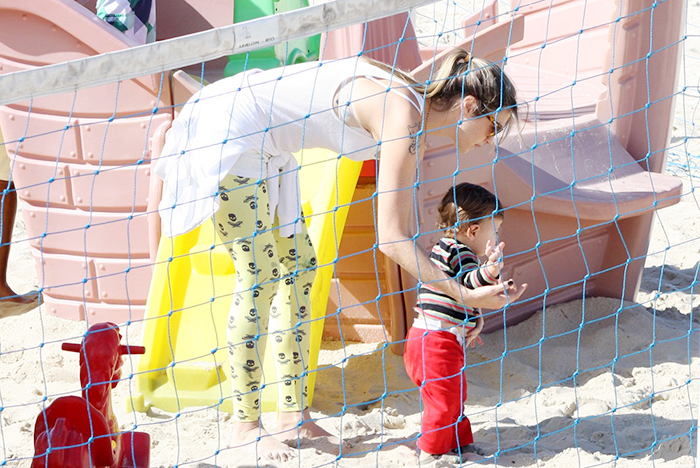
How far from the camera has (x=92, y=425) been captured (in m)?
1.81

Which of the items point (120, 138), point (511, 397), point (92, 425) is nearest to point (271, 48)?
point (120, 138)

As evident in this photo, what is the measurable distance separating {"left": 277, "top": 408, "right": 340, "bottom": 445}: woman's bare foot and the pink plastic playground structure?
618 mm

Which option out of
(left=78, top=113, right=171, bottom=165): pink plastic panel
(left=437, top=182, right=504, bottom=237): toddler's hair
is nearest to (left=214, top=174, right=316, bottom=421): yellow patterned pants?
(left=437, top=182, right=504, bottom=237): toddler's hair

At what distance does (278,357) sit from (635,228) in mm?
1647

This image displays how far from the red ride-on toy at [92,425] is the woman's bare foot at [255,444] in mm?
317

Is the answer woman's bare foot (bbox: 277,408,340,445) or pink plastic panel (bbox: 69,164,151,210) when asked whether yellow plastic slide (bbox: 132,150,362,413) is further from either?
pink plastic panel (bbox: 69,164,151,210)

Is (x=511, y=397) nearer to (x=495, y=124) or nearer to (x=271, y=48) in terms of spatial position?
(x=495, y=124)

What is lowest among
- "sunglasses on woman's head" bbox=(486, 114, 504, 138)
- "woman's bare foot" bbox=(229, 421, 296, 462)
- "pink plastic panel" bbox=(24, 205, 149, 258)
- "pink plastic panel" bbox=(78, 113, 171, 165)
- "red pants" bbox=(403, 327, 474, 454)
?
"woman's bare foot" bbox=(229, 421, 296, 462)

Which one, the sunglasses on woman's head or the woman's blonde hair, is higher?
the woman's blonde hair

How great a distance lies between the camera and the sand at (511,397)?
7.41 feet

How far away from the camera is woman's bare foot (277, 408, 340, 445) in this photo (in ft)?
7.58

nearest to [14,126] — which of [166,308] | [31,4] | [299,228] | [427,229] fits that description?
[31,4]

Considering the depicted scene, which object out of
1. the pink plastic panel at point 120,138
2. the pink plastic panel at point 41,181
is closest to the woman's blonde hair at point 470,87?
the pink plastic panel at point 120,138

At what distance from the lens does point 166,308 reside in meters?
2.71
